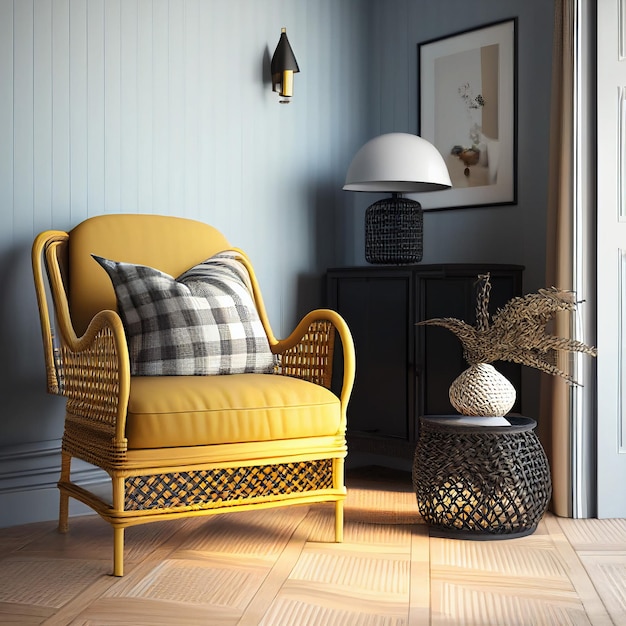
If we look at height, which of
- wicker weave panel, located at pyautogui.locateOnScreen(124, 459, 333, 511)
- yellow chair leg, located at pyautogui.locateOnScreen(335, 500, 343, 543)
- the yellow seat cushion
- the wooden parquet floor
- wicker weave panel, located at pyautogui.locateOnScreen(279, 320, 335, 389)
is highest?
wicker weave panel, located at pyautogui.locateOnScreen(279, 320, 335, 389)

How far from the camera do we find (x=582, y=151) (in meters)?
2.75

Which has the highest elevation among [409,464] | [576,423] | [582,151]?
[582,151]

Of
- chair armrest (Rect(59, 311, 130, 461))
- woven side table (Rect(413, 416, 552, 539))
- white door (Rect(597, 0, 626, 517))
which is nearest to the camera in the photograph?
chair armrest (Rect(59, 311, 130, 461))

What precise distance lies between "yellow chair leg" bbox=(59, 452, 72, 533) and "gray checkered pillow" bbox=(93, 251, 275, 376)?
1.18 feet

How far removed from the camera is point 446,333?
311cm

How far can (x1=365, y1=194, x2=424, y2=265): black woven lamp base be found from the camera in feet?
10.8

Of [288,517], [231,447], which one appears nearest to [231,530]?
[288,517]

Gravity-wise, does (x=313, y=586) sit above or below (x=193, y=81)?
below

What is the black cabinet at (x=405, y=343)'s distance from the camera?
3.09m

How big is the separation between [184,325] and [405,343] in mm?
1056

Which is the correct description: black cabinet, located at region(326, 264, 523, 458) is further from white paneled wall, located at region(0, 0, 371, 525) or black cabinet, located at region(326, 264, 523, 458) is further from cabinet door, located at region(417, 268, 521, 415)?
white paneled wall, located at region(0, 0, 371, 525)

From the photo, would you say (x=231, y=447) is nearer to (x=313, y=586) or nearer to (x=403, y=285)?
(x=313, y=586)

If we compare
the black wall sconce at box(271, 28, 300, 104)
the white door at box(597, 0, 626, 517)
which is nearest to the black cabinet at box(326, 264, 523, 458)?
the white door at box(597, 0, 626, 517)

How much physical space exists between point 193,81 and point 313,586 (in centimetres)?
191
